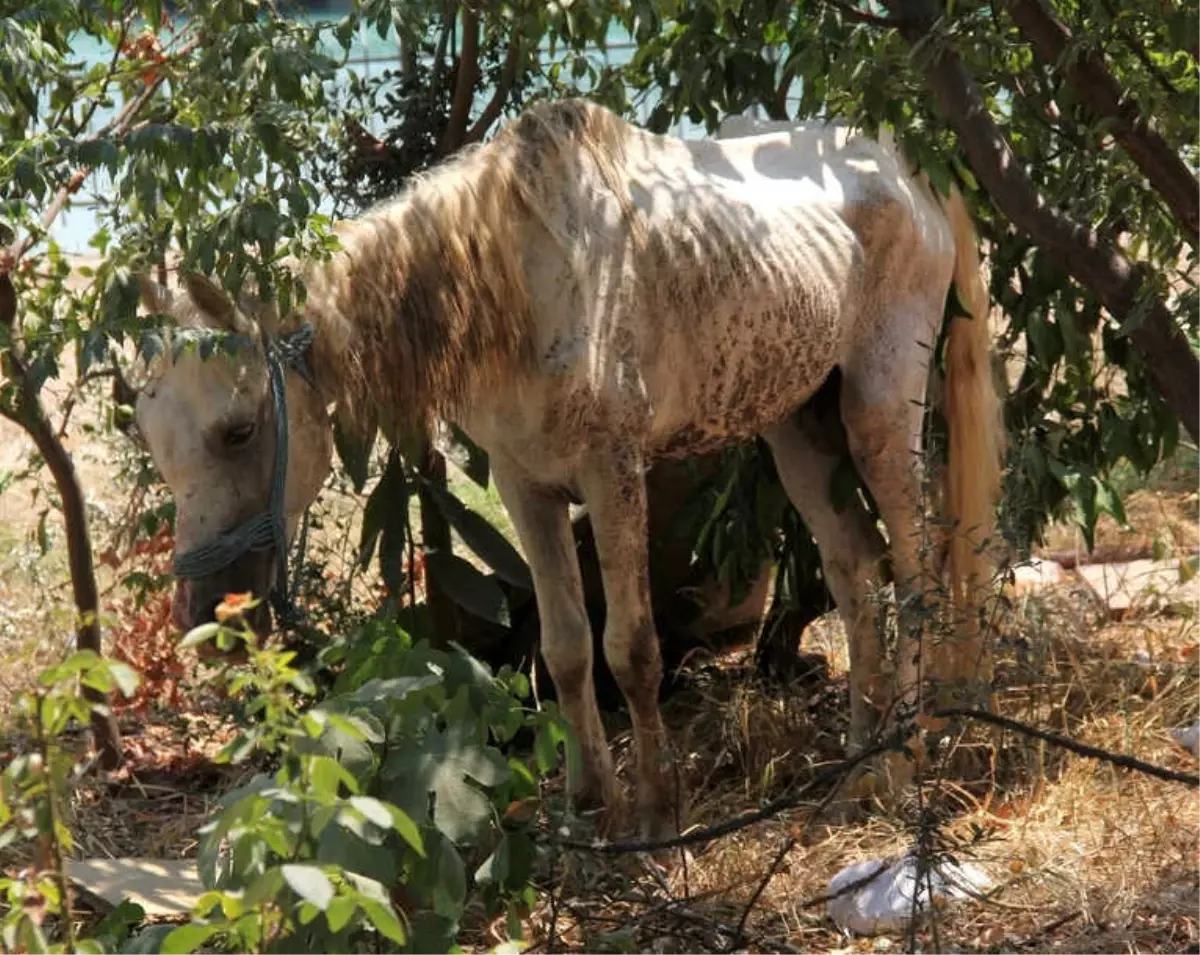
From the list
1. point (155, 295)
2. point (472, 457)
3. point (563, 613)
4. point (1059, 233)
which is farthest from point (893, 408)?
point (155, 295)

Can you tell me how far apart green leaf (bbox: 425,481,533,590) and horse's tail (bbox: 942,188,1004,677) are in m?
1.17

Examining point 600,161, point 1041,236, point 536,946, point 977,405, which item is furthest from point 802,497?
point 536,946

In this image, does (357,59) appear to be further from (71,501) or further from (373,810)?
(373,810)

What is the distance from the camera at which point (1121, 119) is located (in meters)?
3.02

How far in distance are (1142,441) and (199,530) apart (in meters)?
2.77

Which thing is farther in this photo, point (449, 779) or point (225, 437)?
point (225, 437)

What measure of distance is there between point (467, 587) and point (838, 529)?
1.02 metres

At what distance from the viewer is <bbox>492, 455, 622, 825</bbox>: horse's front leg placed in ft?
14.0

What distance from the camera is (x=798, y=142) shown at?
4660mm

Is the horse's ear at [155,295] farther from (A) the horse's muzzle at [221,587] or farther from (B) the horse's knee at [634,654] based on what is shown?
(B) the horse's knee at [634,654]

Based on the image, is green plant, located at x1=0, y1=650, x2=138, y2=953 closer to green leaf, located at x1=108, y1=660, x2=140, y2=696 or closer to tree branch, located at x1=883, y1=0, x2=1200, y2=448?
green leaf, located at x1=108, y1=660, x2=140, y2=696

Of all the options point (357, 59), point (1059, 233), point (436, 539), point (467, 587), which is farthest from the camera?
point (357, 59)

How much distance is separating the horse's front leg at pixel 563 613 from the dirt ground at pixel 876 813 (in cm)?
24

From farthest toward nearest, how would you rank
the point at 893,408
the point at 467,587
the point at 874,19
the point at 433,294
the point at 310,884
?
the point at 467,587 < the point at 893,408 < the point at 433,294 < the point at 874,19 < the point at 310,884
